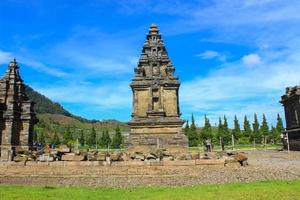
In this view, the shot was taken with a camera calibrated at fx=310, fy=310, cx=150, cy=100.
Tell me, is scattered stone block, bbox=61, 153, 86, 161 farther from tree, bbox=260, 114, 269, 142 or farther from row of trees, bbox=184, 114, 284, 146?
tree, bbox=260, 114, 269, 142

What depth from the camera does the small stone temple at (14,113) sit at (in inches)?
1188

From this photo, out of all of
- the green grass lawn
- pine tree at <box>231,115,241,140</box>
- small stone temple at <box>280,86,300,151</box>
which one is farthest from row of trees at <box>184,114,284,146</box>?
the green grass lawn

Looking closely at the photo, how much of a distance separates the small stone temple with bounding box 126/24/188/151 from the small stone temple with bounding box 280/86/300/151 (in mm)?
13113

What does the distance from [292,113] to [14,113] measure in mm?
31732

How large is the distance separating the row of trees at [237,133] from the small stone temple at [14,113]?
38.6m

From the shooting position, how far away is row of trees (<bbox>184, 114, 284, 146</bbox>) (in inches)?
2601

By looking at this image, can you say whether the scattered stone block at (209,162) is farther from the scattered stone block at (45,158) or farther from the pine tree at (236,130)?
the pine tree at (236,130)

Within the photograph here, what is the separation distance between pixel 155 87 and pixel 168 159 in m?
18.9

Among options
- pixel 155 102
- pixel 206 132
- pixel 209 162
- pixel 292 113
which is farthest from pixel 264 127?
pixel 209 162

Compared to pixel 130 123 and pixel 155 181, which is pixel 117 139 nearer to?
pixel 130 123

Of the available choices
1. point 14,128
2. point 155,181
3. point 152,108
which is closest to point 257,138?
point 152,108

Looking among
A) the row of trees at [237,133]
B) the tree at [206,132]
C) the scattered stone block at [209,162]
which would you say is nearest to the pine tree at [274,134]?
the row of trees at [237,133]

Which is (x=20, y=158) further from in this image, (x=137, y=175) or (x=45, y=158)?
(x=137, y=175)

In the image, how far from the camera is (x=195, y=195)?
10969 mm
